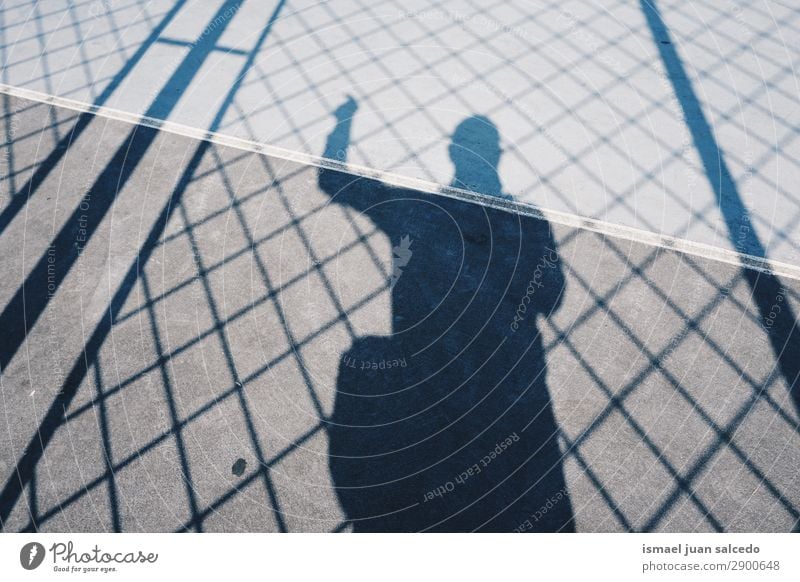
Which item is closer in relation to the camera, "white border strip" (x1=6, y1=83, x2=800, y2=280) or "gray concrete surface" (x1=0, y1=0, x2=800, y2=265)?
"white border strip" (x1=6, y1=83, x2=800, y2=280)

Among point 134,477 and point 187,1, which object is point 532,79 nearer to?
point 187,1

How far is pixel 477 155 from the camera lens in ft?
42.3

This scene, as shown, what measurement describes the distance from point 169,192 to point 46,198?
2.70m

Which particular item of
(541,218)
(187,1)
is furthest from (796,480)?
(187,1)

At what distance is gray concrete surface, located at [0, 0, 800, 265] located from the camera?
12414mm

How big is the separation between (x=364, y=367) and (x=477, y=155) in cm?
561

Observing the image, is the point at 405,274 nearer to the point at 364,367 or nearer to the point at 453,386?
the point at 364,367

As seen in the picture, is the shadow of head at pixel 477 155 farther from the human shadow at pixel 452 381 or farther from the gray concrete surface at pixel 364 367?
the gray concrete surface at pixel 364 367

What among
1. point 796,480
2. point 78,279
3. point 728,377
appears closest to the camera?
point 796,480

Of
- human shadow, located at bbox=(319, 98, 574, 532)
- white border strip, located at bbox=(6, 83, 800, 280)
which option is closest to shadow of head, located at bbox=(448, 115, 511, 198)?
human shadow, located at bbox=(319, 98, 574, 532)

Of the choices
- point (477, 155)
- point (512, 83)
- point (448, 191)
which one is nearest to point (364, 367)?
point (448, 191)

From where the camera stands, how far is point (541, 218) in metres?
11.9

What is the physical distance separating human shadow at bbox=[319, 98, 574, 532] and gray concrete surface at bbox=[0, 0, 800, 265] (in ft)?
4.40

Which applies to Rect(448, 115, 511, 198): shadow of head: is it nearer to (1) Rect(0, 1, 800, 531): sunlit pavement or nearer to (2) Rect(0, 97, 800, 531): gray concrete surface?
(1) Rect(0, 1, 800, 531): sunlit pavement
